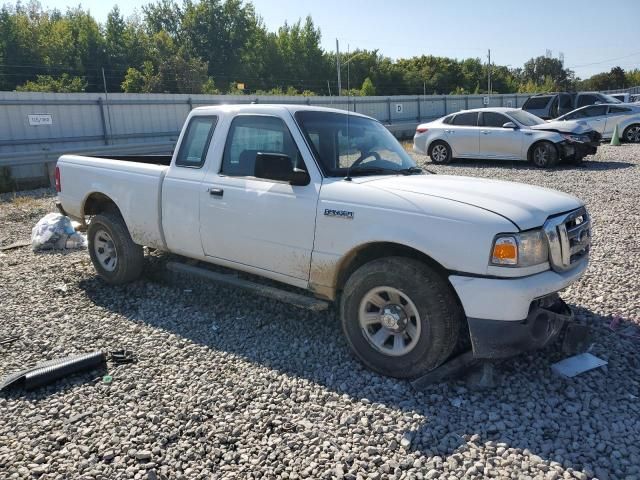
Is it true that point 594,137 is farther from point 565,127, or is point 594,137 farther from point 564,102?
point 564,102

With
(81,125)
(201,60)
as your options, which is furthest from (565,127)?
(201,60)

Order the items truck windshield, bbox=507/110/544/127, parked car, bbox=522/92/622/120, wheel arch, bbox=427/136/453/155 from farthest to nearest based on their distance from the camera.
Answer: parked car, bbox=522/92/622/120
wheel arch, bbox=427/136/453/155
truck windshield, bbox=507/110/544/127

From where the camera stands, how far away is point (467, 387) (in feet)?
12.4

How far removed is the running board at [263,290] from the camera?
4.30 meters

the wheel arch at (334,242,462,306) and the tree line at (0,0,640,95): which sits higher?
the tree line at (0,0,640,95)

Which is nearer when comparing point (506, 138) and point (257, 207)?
point (257, 207)

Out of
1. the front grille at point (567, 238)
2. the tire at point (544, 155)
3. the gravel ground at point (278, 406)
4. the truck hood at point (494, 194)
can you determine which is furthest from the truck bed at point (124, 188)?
the tire at point (544, 155)

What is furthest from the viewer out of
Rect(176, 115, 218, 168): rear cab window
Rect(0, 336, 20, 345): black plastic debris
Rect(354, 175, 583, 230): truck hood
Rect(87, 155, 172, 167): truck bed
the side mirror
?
Rect(87, 155, 172, 167): truck bed

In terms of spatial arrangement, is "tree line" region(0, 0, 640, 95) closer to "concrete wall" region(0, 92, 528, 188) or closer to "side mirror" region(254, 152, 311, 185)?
"concrete wall" region(0, 92, 528, 188)

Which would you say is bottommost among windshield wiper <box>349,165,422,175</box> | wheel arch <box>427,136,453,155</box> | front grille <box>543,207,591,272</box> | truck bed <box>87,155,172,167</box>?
front grille <box>543,207,591,272</box>

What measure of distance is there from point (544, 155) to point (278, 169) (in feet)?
40.5

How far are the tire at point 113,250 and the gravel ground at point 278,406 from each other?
0.44 meters

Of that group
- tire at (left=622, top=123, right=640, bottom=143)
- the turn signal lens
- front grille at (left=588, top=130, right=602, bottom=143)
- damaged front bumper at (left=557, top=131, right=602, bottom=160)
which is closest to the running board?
the turn signal lens

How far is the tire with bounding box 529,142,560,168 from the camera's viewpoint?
14.4 m
